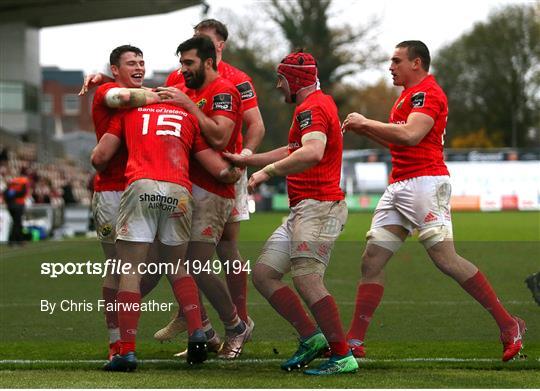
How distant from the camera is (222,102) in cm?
863

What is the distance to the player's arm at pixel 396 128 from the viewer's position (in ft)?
27.7

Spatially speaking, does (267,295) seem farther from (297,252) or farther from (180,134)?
(180,134)

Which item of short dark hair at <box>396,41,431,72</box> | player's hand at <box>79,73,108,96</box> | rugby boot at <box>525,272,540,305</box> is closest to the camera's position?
short dark hair at <box>396,41,431,72</box>

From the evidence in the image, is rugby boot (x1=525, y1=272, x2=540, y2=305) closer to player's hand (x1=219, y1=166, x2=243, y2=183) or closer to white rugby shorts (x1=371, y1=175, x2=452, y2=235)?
white rugby shorts (x1=371, y1=175, x2=452, y2=235)

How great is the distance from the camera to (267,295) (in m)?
8.57

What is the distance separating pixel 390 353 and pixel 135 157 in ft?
8.33

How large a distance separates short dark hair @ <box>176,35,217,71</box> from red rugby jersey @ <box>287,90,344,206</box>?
790mm

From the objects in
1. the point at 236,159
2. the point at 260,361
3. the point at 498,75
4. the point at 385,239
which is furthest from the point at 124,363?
the point at 498,75

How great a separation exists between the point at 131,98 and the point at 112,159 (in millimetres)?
704

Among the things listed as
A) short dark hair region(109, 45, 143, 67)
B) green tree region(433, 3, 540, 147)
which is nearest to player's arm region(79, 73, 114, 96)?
short dark hair region(109, 45, 143, 67)

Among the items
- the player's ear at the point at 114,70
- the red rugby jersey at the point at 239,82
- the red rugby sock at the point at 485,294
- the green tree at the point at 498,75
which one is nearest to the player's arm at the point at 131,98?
the player's ear at the point at 114,70

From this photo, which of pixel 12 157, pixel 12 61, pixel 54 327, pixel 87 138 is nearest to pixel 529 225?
pixel 12 157

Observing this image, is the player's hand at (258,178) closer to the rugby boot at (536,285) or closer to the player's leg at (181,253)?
the player's leg at (181,253)

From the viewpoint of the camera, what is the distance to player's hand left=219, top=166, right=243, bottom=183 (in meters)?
8.59
